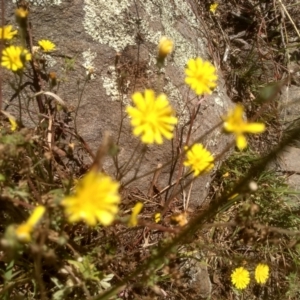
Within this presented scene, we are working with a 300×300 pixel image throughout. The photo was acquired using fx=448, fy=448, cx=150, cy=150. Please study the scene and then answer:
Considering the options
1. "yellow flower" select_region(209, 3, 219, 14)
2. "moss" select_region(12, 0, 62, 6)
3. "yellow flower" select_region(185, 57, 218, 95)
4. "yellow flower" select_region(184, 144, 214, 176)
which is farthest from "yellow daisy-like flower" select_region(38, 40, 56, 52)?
"yellow flower" select_region(209, 3, 219, 14)

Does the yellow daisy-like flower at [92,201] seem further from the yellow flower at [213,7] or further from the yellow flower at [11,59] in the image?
the yellow flower at [213,7]

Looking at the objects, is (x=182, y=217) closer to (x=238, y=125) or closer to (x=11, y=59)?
(x=238, y=125)

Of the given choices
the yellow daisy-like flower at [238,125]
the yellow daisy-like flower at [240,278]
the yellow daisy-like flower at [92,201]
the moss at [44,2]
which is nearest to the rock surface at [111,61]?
the moss at [44,2]

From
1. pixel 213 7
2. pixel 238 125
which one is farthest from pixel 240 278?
pixel 213 7

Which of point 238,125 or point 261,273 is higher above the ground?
point 261,273

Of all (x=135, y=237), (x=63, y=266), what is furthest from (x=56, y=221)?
(x=135, y=237)

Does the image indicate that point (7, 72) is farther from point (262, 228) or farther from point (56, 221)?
point (262, 228)
